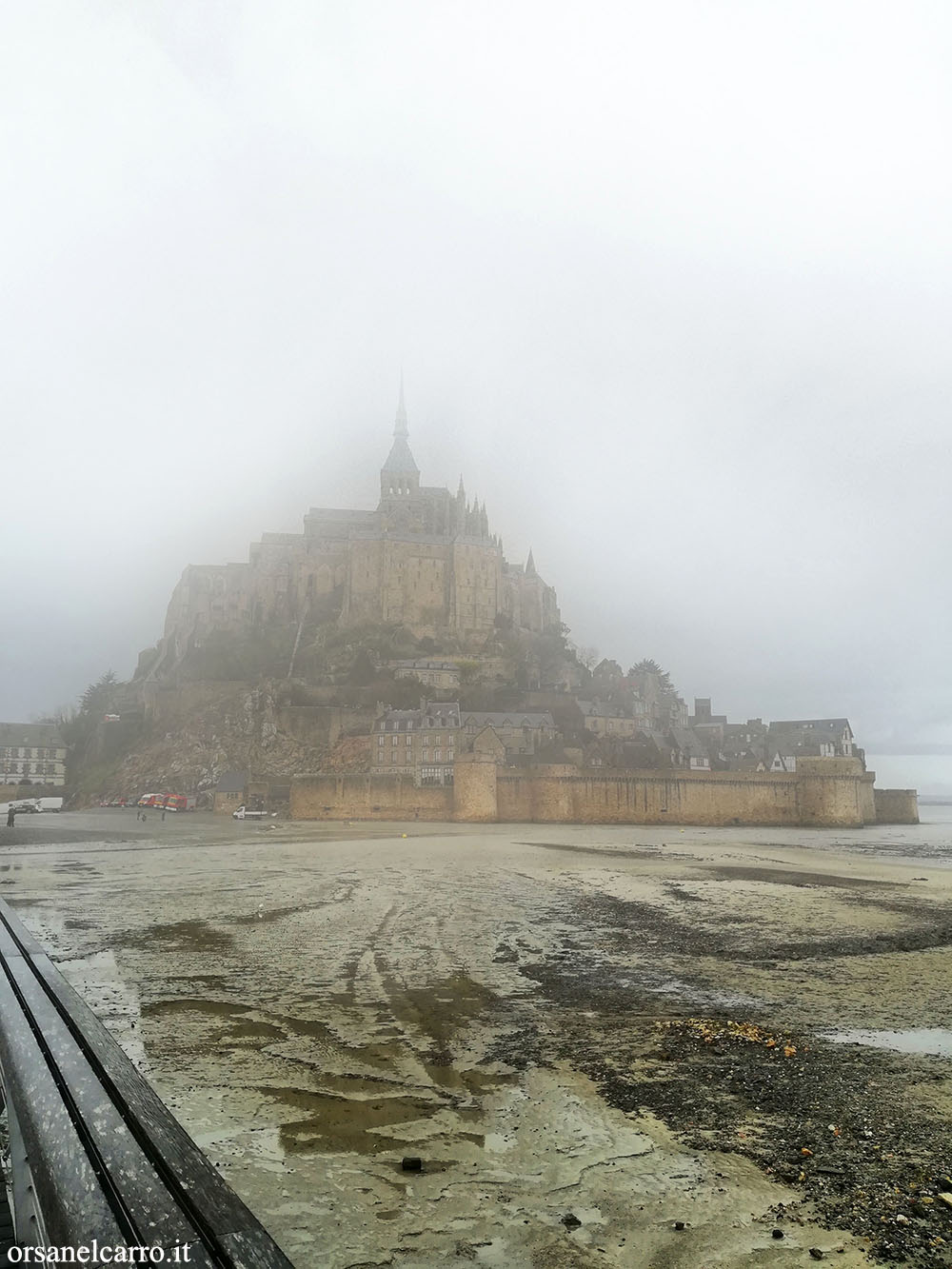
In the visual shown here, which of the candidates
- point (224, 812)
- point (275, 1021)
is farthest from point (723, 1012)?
point (224, 812)

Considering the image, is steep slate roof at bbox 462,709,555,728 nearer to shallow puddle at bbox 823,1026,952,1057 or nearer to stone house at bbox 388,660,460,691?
stone house at bbox 388,660,460,691

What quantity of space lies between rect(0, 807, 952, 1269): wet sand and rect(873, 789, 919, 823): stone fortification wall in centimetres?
4590

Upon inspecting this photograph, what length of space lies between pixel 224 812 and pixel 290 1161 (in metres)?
50.4

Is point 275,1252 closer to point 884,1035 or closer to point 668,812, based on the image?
point 884,1035

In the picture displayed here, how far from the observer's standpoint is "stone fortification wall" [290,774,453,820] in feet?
155

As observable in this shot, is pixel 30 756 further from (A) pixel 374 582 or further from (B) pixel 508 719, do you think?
(B) pixel 508 719

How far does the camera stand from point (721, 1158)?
4340 mm

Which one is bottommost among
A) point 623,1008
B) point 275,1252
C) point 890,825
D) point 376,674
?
point 890,825

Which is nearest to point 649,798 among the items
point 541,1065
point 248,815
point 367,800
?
point 367,800

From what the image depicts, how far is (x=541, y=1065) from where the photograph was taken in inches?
231

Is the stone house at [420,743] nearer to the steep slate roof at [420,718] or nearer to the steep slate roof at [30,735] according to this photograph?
the steep slate roof at [420,718]

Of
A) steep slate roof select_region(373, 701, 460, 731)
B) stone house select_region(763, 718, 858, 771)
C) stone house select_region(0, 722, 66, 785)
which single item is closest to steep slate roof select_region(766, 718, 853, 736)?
stone house select_region(763, 718, 858, 771)

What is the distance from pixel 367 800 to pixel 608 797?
→ 14163 mm

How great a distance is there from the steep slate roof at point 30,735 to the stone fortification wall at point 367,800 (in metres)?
32.8
